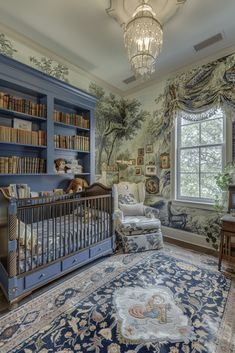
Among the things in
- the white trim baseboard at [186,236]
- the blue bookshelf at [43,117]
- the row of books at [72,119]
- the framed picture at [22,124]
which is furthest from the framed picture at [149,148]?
the framed picture at [22,124]

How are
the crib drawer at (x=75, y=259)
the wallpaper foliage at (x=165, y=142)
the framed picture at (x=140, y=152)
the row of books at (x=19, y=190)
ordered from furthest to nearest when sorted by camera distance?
the framed picture at (x=140, y=152)
the wallpaper foliage at (x=165, y=142)
the row of books at (x=19, y=190)
the crib drawer at (x=75, y=259)

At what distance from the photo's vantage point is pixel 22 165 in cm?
241

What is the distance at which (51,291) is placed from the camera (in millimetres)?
1858

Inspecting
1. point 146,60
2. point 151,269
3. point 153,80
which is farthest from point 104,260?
point 153,80

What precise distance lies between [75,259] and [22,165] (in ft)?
4.48

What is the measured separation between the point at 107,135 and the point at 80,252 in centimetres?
236

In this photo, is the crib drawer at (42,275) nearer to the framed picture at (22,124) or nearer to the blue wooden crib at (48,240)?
the blue wooden crib at (48,240)

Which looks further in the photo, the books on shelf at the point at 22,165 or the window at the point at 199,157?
the window at the point at 199,157

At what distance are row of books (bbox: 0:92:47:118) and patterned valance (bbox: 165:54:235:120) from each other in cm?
209

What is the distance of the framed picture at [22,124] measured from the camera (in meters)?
2.42

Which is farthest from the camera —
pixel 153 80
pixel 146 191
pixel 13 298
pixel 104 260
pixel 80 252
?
pixel 146 191

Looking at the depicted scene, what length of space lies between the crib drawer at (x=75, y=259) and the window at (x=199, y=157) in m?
1.89

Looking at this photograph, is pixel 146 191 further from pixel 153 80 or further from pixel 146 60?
pixel 146 60

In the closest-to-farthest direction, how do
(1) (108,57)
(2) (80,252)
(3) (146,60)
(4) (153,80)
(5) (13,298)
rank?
(5) (13,298) < (3) (146,60) < (2) (80,252) < (1) (108,57) < (4) (153,80)
